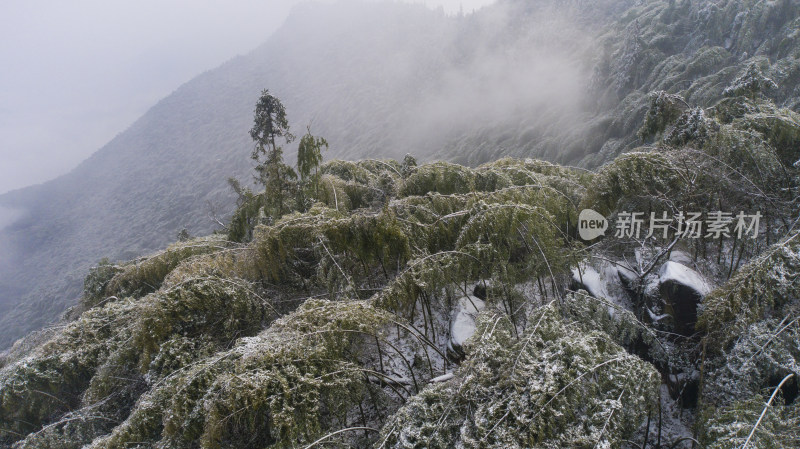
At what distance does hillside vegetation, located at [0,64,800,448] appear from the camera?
1.90 metres

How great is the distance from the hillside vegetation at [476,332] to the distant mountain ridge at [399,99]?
151 inches

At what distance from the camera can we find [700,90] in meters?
12.0

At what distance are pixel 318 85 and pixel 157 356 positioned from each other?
102 meters

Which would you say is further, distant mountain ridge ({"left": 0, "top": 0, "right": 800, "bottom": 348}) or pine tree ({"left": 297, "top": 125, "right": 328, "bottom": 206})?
distant mountain ridge ({"left": 0, "top": 0, "right": 800, "bottom": 348})

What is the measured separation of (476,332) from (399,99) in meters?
65.2

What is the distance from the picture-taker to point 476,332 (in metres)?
2.28

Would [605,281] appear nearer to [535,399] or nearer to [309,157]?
[535,399]

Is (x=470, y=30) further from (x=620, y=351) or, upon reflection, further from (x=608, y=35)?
(x=620, y=351)

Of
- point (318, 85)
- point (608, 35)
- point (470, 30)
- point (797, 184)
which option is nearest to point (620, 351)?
point (797, 184)

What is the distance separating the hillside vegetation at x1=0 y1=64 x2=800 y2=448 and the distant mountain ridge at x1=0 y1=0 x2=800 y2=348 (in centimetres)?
383

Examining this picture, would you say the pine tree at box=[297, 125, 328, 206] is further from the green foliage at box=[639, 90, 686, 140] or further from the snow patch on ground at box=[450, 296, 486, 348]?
the green foliage at box=[639, 90, 686, 140]

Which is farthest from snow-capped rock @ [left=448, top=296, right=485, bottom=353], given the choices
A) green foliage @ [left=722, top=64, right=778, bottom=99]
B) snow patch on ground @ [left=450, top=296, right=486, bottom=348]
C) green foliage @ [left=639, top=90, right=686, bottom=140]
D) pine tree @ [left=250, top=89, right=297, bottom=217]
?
green foliage @ [left=722, top=64, right=778, bottom=99]

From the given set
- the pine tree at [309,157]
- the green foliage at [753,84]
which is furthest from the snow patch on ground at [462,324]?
the green foliage at [753,84]

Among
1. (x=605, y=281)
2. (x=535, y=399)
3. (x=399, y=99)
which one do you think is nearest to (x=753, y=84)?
(x=605, y=281)
